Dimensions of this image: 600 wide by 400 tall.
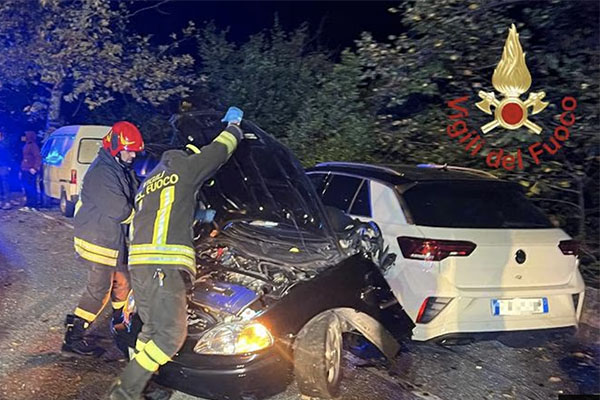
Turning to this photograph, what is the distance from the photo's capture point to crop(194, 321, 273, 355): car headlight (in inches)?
144

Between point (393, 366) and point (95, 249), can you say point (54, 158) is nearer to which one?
point (95, 249)

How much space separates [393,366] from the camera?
4730mm

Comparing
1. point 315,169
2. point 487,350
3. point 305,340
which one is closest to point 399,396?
point 305,340

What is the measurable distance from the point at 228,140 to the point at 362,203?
1767 millimetres

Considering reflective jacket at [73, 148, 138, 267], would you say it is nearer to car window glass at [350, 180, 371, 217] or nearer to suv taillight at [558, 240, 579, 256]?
car window glass at [350, 180, 371, 217]

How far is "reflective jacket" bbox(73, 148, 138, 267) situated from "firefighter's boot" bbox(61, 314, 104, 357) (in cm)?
48

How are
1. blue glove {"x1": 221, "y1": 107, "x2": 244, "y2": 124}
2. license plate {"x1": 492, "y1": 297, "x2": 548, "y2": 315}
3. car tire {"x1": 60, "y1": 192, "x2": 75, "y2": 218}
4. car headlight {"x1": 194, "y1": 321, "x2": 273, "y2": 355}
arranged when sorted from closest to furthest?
car headlight {"x1": 194, "y1": 321, "x2": 273, "y2": 355}, blue glove {"x1": 221, "y1": 107, "x2": 244, "y2": 124}, license plate {"x1": 492, "y1": 297, "x2": 548, "y2": 315}, car tire {"x1": 60, "y1": 192, "x2": 75, "y2": 218}

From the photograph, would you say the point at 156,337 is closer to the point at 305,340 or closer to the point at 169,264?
the point at 169,264

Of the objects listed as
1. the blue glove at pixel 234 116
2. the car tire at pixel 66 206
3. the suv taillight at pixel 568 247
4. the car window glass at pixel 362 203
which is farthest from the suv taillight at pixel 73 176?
the suv taillight at pixel 568 247

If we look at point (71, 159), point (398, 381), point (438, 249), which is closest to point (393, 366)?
point (398, 381)

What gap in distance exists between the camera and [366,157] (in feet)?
30.8

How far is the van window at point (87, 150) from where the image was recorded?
1066 cm

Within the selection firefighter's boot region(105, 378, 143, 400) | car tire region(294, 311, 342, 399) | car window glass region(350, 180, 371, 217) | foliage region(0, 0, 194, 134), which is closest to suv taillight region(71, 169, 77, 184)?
foliage region(0, 0, 194, 134)

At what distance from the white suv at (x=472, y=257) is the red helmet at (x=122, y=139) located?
77.2 inches
